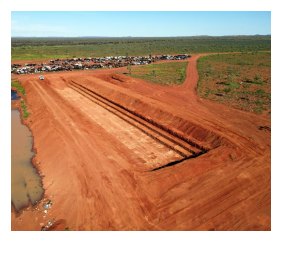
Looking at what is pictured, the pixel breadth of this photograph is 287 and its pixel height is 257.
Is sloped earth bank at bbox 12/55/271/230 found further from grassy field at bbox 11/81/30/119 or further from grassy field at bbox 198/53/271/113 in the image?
grassy field at bbox 198/53/271/113

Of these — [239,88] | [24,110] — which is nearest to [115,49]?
[24,110]

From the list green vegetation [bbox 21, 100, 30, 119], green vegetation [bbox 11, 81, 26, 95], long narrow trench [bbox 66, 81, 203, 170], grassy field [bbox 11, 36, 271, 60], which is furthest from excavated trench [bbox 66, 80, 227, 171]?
grassy field [bbox 11, 36, 271, 60]

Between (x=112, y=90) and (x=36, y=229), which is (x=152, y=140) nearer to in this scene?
(x=36, y=229)

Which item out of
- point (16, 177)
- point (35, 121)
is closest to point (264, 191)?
point (16, 177)

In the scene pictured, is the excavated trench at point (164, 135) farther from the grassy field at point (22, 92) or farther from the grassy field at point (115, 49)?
the grassy field at point (115, 49)

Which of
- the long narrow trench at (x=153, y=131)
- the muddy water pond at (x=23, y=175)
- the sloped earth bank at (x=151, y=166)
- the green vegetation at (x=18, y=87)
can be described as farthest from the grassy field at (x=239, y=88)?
the green vegetation at (x=18, y=87)
